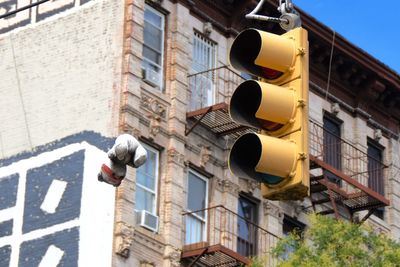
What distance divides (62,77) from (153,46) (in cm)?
236

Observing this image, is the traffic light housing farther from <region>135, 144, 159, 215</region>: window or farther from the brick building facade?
<region>135, 144, 159, 215</region>: window

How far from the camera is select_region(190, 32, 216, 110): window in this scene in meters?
30.5

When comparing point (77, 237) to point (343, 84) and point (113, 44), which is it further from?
point (343, 84)

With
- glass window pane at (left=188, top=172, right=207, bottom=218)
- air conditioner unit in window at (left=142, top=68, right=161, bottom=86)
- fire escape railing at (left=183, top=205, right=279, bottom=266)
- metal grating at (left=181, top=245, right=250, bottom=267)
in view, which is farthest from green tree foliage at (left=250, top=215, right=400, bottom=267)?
air conditioner unit in window at (left=142, top=68, right=161, bottom=86)

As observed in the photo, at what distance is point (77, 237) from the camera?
88.2 feet

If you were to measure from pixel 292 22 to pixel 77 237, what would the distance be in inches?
706

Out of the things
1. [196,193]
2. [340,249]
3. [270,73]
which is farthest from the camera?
[196,193]

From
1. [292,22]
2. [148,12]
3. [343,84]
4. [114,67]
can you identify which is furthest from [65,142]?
[292,22]

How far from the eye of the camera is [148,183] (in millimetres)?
28312

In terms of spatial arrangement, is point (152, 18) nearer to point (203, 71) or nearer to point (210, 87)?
point (203, 71)

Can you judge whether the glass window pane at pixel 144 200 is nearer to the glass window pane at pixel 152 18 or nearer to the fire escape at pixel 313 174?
the fire escape at pixel 313 174

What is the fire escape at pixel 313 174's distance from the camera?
92.5ft

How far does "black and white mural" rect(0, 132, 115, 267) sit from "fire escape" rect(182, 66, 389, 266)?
248cm

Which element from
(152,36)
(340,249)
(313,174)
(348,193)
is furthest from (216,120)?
(340,249)
